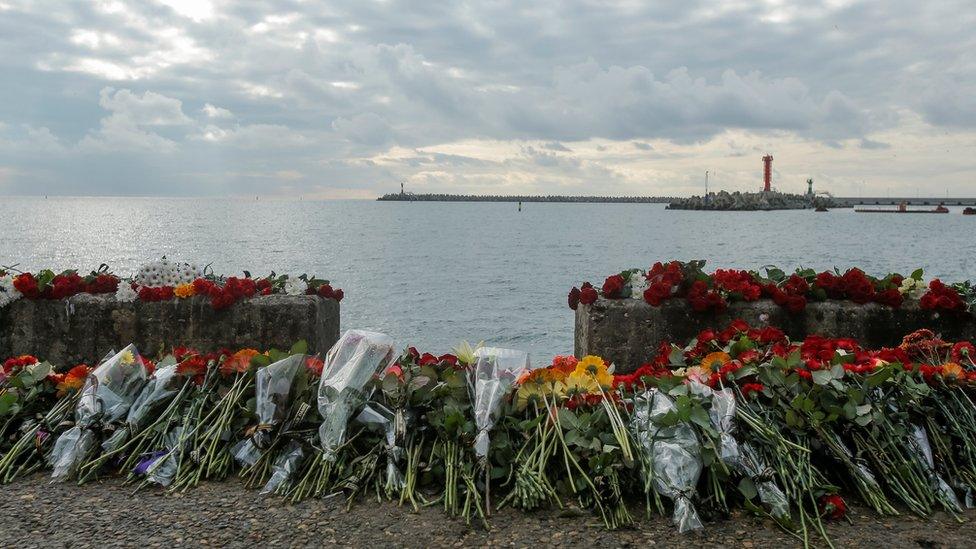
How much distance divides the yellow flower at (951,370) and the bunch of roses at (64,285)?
710 cm

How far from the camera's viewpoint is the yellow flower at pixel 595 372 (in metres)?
4.69

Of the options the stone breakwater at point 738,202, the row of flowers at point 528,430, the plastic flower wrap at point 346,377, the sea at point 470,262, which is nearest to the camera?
the row of flowers at point 528,430

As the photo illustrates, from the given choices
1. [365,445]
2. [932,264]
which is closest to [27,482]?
[365,445]

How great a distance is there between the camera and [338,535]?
3.81m

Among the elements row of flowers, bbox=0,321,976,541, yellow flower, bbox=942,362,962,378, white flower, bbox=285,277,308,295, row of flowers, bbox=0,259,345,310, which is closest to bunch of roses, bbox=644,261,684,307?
row of flowers, bbox=0,321,976,541

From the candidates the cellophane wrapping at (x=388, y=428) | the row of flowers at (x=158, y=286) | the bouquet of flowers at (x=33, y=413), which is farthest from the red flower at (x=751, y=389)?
the row of flowers at (x=158, y=286)

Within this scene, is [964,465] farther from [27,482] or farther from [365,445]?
[27,482]

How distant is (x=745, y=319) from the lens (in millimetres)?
6777

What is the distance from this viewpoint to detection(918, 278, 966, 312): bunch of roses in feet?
21.9

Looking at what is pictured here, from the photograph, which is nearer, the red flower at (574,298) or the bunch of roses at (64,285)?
the red flower at (574,298)

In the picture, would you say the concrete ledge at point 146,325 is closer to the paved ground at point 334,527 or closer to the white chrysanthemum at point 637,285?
the white chrysanthemum at point 637,285

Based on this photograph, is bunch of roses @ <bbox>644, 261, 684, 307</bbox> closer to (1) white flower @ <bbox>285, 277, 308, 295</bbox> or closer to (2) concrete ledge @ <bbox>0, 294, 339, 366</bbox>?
(2) concrete ledge @ <bbox>0, 294, 339, 366</bbox>

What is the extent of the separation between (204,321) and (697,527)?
5.21 metres

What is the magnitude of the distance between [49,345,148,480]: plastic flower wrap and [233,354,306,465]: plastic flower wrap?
0.87 m
